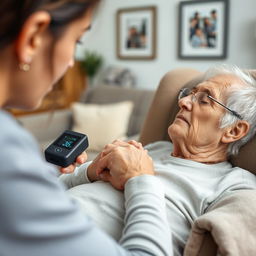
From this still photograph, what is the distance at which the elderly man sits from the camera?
1026mm

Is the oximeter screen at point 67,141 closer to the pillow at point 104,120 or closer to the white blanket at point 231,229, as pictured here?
the white blanket at point 231,229

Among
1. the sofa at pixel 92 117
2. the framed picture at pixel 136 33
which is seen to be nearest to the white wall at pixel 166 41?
the framed picture at pixel 136 33

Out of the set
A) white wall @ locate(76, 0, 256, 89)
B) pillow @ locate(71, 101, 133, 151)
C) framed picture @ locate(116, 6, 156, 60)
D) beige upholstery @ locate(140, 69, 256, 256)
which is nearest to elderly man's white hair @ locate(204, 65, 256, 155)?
beige upholstery @ locate(140, 69, 256, 256)

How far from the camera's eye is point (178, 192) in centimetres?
111

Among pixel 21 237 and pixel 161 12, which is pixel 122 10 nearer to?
pixel 161 12

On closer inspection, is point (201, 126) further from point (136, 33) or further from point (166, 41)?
point (136, 33)

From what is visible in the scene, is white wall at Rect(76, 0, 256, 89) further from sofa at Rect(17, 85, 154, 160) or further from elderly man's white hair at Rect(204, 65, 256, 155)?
elderly man's white hair at Rect(204, 65, 256, 155)

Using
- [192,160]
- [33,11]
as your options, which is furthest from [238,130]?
[33,11]

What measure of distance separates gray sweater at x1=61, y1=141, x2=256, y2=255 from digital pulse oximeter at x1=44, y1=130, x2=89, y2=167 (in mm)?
104

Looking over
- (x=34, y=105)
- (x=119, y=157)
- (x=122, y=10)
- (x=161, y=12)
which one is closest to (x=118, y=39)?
(x=122, y=10)

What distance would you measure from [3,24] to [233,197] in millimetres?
691

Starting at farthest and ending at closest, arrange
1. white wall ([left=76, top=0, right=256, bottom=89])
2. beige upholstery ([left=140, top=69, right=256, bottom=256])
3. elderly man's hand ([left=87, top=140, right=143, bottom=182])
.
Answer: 1. white wall ([left=76, top=0, right=256, bottom=89])
2. beige upholstery ([left=140, top=69, right=256, bottom=256])
3. elderly man's hand ([left=87, top=140, right=143, bottom=182])

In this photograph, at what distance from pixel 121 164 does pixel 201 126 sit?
380 mm

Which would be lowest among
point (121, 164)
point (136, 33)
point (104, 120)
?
point (104, 120)
